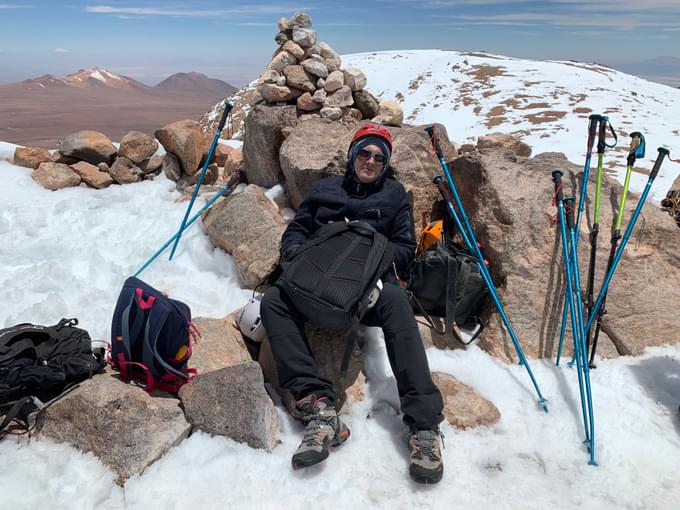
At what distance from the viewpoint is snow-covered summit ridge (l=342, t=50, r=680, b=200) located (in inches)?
1019

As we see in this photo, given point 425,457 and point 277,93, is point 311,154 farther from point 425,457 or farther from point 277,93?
point 425,457

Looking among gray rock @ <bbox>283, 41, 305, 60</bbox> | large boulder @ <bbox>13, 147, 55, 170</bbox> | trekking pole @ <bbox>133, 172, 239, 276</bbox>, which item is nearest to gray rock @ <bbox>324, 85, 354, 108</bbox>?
gray rock @ <bbox>283, 41, 305, 60</bbox>

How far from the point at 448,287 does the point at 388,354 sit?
1240mm

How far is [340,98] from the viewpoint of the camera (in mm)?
7602

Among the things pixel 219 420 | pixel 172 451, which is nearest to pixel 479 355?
pixel 219 420

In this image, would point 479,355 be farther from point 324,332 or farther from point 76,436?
point 76,436

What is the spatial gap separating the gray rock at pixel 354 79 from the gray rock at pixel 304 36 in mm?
766

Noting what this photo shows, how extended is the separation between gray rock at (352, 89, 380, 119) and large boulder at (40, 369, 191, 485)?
20.7 feet

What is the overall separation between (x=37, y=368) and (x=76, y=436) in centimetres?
61

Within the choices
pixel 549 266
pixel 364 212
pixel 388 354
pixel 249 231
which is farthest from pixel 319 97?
pixel 388 354

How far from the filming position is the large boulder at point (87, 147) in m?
8.79

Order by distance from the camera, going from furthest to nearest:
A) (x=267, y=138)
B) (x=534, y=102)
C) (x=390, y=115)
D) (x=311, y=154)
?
(x=534, y=102) → (x=390, y=115) → (x=267, y=138) → (x=311, y=154)

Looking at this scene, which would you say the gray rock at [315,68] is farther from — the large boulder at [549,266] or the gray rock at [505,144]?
the large boulder at [549,266]

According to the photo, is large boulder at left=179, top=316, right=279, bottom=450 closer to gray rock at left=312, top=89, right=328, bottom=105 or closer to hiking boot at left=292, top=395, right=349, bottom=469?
hiking boot at left=292, top=395, right=349, bottom=469
